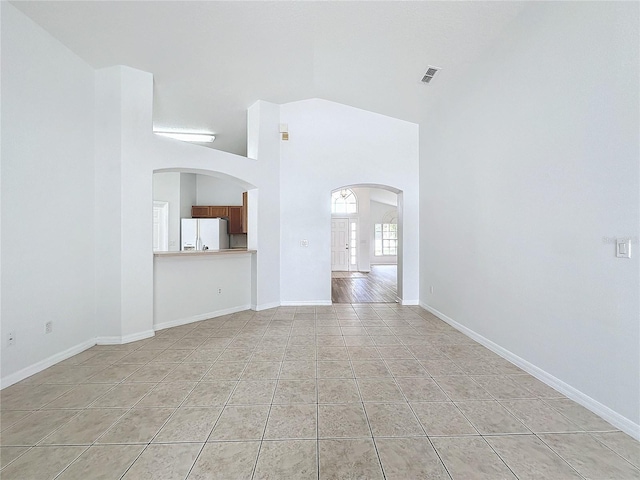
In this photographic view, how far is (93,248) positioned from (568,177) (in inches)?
179

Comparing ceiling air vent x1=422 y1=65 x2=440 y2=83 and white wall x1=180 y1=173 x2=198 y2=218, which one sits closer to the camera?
ceiling air vent x1=422 y1=65 x2=440 y2=83

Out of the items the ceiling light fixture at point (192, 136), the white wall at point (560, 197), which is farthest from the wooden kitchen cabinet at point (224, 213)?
the white wall at point (560, 197)

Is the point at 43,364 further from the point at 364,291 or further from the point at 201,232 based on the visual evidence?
the point at 364,291

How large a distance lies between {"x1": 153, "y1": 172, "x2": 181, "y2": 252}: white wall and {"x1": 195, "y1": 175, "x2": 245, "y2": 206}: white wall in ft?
2.98

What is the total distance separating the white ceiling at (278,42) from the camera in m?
2.54

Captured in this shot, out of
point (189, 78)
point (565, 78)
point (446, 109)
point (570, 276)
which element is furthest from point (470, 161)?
point (189, 78)

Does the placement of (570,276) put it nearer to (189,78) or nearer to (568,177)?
(568,177)

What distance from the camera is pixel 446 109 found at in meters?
3.81

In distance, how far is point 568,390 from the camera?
202cm

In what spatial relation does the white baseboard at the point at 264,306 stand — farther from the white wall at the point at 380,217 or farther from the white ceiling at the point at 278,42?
the white wall at the point at 380,217

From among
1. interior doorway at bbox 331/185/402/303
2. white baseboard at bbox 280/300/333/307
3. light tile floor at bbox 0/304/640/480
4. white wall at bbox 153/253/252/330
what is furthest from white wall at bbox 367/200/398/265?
light tile floor at bbox 0/304/640/480

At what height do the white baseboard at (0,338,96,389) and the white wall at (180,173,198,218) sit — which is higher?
the white wall at (180,173,198,218)

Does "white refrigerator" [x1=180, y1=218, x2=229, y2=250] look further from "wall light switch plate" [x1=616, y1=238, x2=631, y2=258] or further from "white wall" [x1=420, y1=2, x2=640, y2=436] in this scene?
"wall light switch plate" [x1=616, y1=238, x2=631, y2=258]

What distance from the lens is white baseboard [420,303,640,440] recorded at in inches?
64.6
